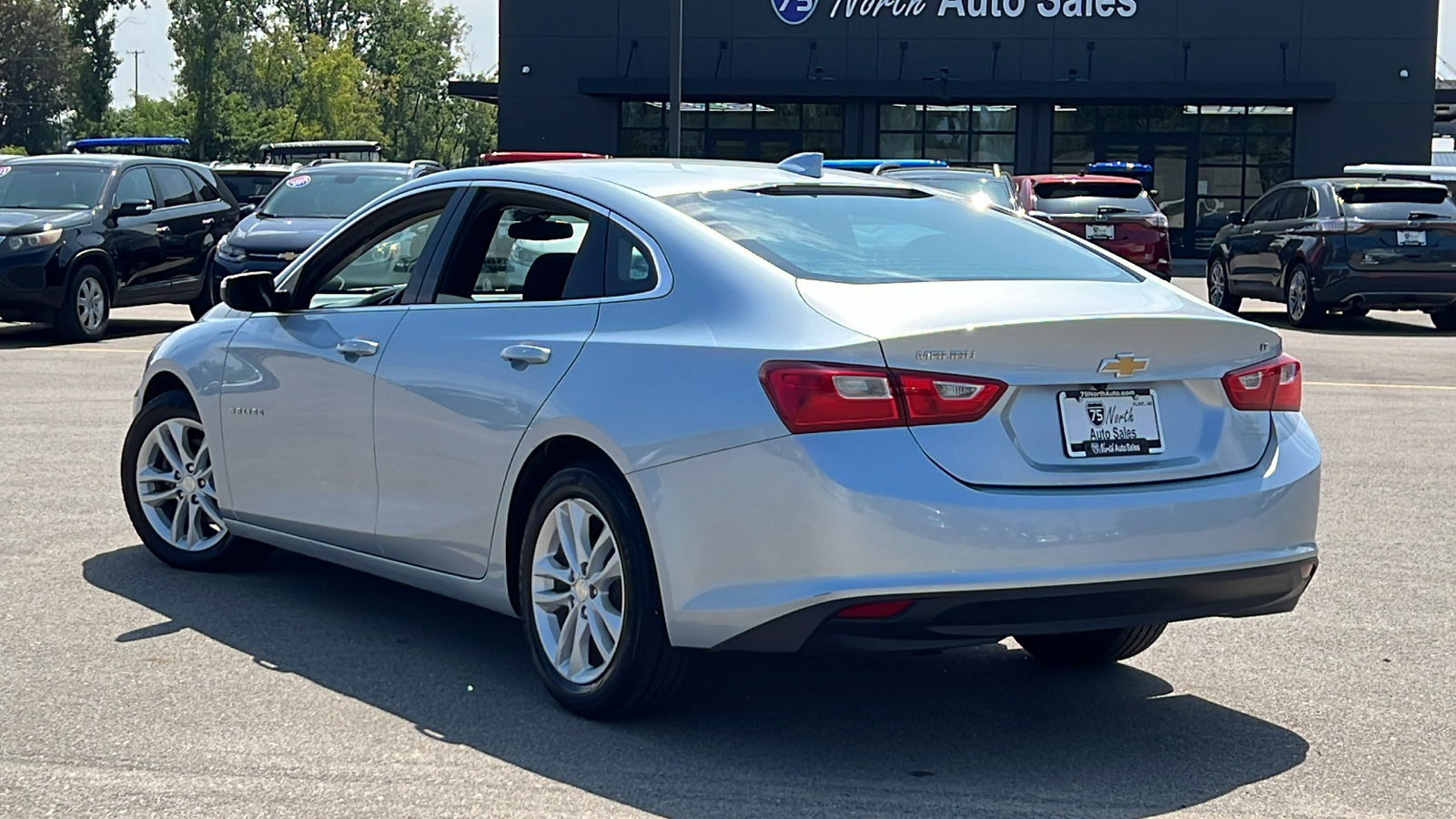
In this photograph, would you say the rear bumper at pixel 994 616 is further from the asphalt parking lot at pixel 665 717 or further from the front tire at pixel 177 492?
the front tire at pixel 177 492

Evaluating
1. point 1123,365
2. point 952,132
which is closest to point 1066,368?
→ point 1123,365

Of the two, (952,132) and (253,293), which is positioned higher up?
(952,132)

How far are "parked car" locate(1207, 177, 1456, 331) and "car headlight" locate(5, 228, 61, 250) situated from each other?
12882 mm

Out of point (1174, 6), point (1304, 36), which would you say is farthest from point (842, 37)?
point (1304, 36)

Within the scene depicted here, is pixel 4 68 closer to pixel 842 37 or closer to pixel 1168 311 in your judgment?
pixel 842 37

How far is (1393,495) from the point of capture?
29.5 feet

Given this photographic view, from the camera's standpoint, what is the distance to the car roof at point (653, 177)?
547 cm

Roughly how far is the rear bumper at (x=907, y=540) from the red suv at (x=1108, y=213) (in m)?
15.3

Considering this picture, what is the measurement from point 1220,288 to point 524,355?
62.5 ft

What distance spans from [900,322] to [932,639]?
2.56ft

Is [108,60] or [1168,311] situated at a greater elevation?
[108,60]

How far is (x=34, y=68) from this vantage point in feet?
315

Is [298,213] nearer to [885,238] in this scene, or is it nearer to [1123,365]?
[885,238]

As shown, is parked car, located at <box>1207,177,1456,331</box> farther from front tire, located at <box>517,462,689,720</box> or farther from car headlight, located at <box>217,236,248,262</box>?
front tire, located at <box>517,462,689,720</box>
